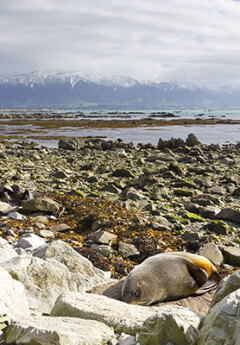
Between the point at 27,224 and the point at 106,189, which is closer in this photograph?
the point at 27,224

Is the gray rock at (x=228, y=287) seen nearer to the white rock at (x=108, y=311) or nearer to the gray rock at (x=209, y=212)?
the white rock at (x=108, y=311)

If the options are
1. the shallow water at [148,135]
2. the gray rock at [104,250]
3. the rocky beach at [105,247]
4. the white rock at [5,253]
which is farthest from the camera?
the shallow water at [148,135]

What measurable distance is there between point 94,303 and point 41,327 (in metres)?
1.06

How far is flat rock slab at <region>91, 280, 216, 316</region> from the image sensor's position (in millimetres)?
5176

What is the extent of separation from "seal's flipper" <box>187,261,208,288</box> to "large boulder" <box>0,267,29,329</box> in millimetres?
2569

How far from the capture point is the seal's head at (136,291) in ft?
16.4

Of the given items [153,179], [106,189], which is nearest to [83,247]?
[106,189]

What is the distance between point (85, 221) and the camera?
933 cm

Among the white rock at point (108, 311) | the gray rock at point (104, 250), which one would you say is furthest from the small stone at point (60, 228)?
the white rock at point (108, 311)

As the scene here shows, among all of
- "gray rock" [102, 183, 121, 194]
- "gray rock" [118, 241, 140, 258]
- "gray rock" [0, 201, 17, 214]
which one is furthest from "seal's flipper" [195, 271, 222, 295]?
"gray rock" [102, 183, 121, 194]

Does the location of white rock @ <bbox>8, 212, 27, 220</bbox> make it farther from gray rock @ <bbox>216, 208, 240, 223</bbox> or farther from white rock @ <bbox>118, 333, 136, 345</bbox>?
white rock @ <bbox>118, 333, 136, 345</bbox>

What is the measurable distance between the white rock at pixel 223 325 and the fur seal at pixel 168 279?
1874 mm

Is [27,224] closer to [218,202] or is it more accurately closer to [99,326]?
[99,326]

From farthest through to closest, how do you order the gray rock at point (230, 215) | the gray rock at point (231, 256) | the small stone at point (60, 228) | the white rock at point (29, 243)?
the gray rock at point (230, 215)
the small stone at point (60, 228)
the gray rock at point (231, 256)
the white rock at point (29, 243)
